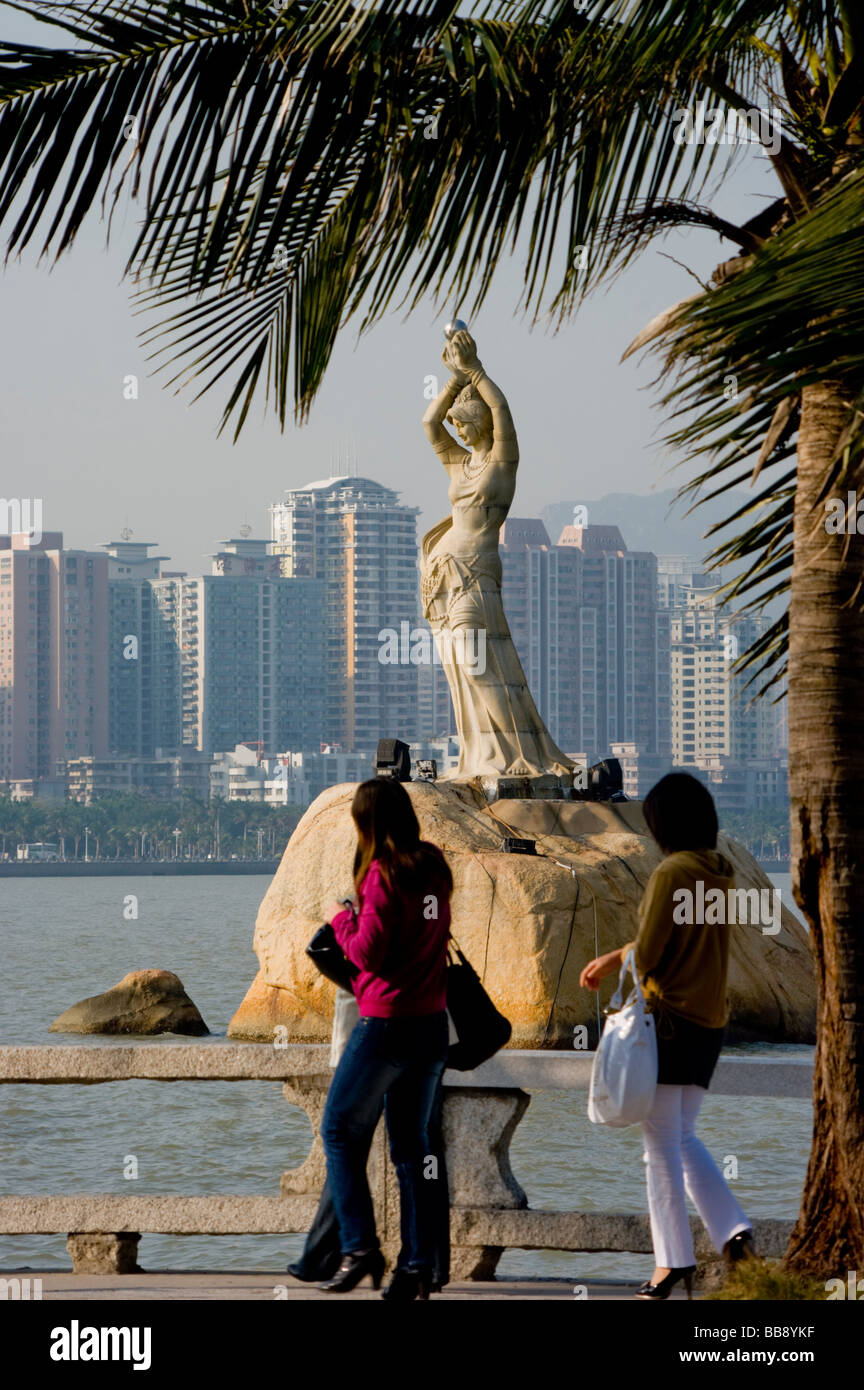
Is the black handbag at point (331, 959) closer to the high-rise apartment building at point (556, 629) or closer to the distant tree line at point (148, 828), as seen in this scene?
the distant tree line at point (148, 828)

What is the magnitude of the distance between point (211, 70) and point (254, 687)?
10528 cm

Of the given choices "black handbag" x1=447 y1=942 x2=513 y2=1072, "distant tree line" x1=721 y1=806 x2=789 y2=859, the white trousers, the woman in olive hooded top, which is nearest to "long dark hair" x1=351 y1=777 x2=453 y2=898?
"black handbag" x1=447 y1=942 x2=513 y2=1072

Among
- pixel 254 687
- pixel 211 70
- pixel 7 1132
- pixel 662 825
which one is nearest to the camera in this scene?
pixel 662 825

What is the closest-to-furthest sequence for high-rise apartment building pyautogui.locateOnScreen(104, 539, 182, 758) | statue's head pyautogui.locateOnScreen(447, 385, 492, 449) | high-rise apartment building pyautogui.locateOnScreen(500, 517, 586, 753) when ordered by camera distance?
statue's head pyautogui.locateOnScreen(447, 385, 492, 449)
high-rise apartment building pyautogui.locateOnScreen(500, 517, 586, 753)
high-rise apartment building pyautogui.locateOnScreen(104, 539, 182, 758)

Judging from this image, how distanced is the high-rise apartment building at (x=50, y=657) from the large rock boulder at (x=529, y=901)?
282 ft

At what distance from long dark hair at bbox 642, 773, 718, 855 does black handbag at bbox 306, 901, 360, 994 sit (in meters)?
0.84

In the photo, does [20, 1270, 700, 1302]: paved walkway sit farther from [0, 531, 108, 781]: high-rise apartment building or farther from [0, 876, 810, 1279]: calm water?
[0, 531, 108, 781]: high-rise apartment building

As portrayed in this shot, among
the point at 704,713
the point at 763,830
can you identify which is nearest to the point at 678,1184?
the point at 763,830

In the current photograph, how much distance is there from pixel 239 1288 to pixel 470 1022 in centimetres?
101

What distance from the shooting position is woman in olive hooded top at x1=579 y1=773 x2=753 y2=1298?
14.1 feet

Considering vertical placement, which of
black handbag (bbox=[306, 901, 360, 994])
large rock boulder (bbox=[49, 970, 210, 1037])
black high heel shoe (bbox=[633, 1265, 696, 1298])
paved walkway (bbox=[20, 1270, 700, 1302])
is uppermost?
black handbag (bbox=[306, 901, 360, 994])

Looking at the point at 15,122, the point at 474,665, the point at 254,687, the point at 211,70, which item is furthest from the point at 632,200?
the point at 254,687

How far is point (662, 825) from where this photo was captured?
4426mm
